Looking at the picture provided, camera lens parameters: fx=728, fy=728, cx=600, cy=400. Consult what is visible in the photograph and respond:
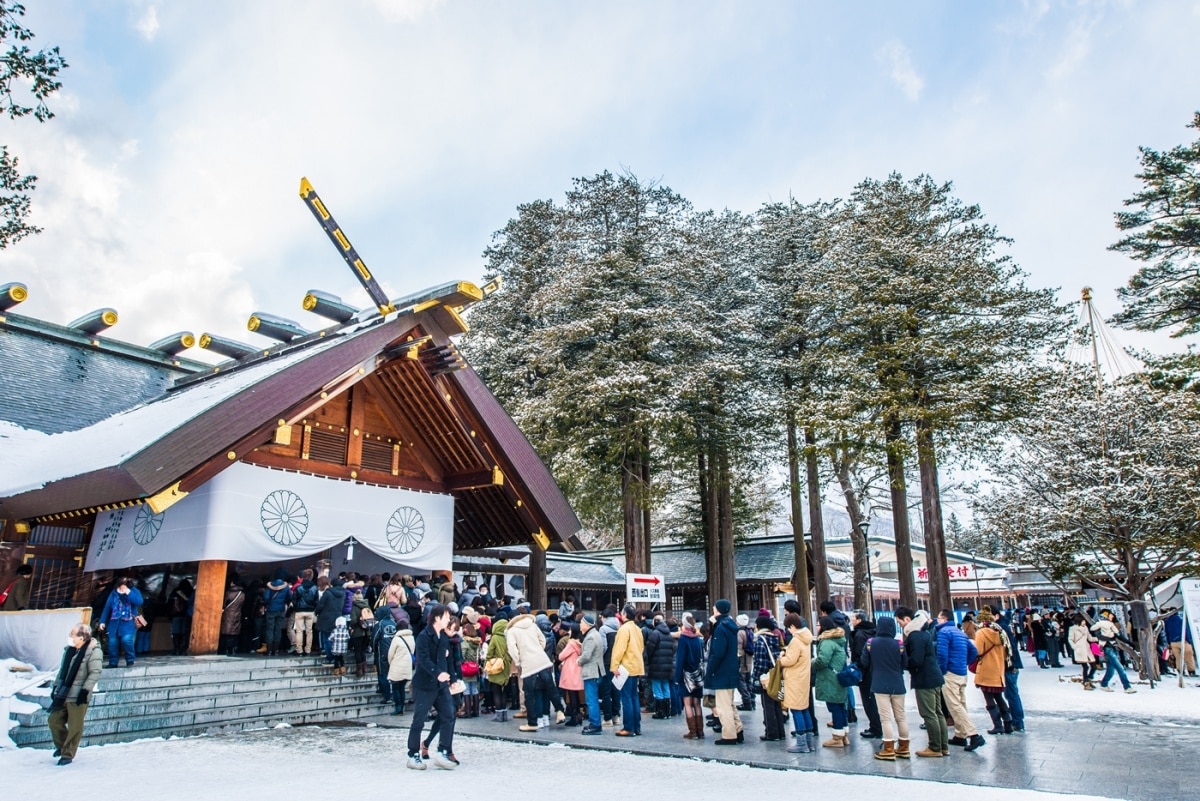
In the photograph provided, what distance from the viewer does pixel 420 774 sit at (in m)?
7.31

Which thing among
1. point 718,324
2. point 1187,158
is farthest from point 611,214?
point 1187,158

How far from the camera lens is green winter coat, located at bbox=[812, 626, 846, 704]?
8.63 metres

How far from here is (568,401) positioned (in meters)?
20.6

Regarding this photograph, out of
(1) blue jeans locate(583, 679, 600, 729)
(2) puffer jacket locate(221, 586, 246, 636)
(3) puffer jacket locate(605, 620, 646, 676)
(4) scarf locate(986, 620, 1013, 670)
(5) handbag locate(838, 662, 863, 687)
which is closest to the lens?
(5) handbag locate(838, 662, 863, 687)

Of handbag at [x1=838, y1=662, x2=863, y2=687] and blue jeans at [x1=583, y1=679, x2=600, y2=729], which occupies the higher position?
handbag at [x1=838, y1=662, x2=863, y2=687]

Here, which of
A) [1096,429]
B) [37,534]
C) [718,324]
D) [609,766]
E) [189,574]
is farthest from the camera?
[718,324]

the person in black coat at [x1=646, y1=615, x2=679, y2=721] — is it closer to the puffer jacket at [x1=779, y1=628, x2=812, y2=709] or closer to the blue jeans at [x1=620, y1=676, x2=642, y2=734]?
the blue jeans at [x1=620, y1=676, x2=642, y2=734]

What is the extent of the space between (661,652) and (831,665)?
9.41ft

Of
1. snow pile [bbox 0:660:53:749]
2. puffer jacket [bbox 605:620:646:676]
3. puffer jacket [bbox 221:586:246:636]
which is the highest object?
puffer jacket [bbox 221:586:246:636]

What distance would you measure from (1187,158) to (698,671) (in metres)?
21.9

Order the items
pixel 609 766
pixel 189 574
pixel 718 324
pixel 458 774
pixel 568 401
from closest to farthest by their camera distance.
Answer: pixel 458 774 → pixel 609 766 → pixel 189 574 → pixel 568 401 → pixel 718 324

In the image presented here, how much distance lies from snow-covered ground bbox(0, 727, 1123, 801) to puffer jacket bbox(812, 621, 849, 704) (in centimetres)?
147

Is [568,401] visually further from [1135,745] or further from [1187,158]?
[1187,158]

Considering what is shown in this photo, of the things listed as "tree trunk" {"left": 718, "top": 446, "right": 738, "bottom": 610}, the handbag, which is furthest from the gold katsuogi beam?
"tree trunk" {"left": 718, "top": 446, "right": 738, "bottom": 610}
